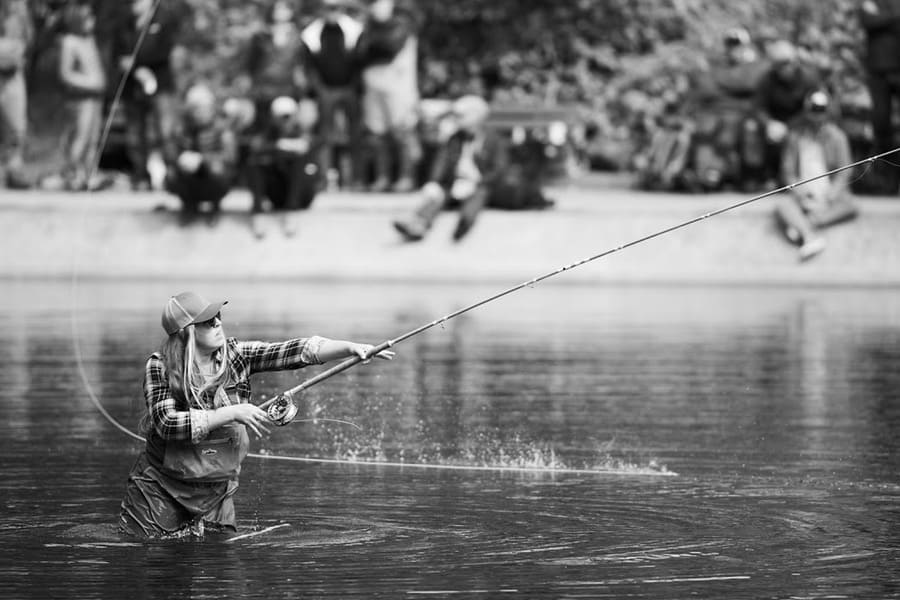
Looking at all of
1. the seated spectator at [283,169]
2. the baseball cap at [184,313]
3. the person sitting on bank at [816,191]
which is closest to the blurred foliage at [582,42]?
the seated spectator at [283,169]

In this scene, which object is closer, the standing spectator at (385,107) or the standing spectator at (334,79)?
the standing spectator at (334,79)

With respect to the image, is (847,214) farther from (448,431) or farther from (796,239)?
(448,431)

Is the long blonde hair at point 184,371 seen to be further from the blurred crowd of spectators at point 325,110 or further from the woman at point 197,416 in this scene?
the blurred crowd of spectators at point 325,110

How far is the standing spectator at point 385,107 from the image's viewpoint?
2617 centimetres

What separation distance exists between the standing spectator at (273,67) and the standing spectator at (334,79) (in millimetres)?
197

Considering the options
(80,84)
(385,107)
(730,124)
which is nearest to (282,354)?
(730,124)

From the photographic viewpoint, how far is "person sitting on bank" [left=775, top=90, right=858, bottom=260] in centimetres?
2336

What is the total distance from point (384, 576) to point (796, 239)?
16.3 m

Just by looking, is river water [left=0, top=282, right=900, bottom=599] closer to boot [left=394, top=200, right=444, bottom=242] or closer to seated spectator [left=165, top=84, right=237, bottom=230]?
boot [left=394, top=200, right=444, bottom=242]

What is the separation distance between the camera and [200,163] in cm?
2392

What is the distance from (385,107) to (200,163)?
318 cm

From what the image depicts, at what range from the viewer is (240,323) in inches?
695

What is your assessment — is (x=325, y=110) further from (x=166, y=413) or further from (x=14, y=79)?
(x=166, y=413)

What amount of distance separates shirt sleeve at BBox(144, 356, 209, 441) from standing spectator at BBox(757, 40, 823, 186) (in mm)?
17021
